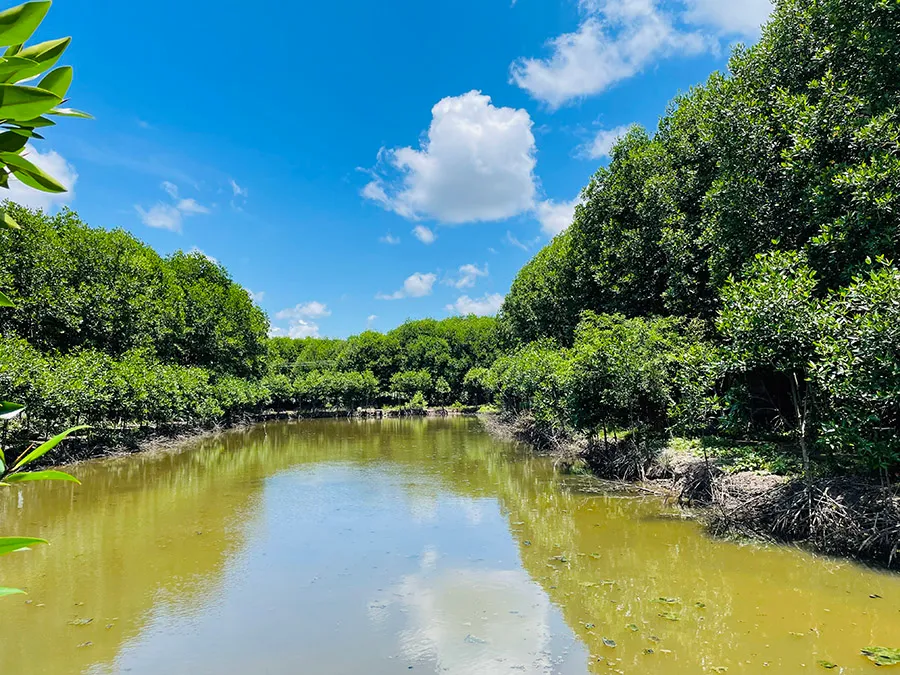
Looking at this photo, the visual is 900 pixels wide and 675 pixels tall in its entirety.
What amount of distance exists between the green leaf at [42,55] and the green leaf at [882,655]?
8.16 m

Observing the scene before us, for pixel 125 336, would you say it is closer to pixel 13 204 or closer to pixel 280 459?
pixel 13 204

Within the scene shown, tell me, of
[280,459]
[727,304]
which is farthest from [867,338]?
[280,459]

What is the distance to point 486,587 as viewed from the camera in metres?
8.15

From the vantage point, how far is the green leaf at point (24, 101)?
96 cm

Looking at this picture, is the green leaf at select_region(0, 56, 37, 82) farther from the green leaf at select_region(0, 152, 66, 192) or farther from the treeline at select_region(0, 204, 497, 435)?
the treeline at select_region(0, 204, 497, 435)

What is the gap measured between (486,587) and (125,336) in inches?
1194

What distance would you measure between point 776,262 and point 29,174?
477 inches

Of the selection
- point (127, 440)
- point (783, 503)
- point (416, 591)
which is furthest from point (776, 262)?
point (127, 440)

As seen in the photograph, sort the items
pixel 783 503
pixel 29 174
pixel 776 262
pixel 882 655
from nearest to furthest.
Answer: pixel 29 174
pixel 882 655
pixel 783 503
pixel 776 262

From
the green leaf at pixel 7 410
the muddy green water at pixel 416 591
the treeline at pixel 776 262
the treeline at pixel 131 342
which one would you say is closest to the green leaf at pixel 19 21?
the green leaf at pixel 7 410

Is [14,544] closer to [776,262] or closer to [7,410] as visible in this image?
[7,410]

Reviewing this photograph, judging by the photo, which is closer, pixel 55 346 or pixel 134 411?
pixel 134 411

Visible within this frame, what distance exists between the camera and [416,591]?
8.02m

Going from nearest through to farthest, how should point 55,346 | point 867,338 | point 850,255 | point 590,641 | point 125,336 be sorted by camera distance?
point 590,641 → point 867,338 → point 850,255 → point 55,346 → point 125,336
